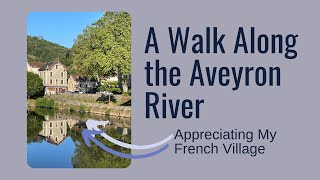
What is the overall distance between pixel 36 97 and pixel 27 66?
1690mm

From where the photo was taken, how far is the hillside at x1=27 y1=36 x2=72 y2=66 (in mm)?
9469

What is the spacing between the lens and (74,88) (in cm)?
1371

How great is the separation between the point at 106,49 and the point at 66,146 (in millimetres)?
4347

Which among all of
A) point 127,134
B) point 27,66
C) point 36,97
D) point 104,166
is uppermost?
point 27,66

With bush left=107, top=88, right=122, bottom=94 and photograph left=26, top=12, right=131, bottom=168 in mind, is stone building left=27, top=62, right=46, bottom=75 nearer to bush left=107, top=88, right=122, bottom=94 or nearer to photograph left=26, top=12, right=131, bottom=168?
photograph left=26, top=12, right=131, bottom=168

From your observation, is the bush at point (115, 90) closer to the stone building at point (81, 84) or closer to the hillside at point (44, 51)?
the stone building at point (81, 84)

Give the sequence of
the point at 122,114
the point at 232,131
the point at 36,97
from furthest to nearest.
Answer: the point at 122,114 → the point at 36,97 → the point at 232,131

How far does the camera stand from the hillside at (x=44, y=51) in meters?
9.47

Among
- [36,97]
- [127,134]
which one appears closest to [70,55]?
[36,97]

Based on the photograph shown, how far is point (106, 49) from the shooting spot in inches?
554

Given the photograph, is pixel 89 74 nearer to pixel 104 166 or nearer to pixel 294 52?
pixel 104 166

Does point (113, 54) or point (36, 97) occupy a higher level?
point (113, 54)

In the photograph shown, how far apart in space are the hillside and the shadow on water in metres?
1.25

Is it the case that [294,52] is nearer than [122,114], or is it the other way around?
[294,52]
